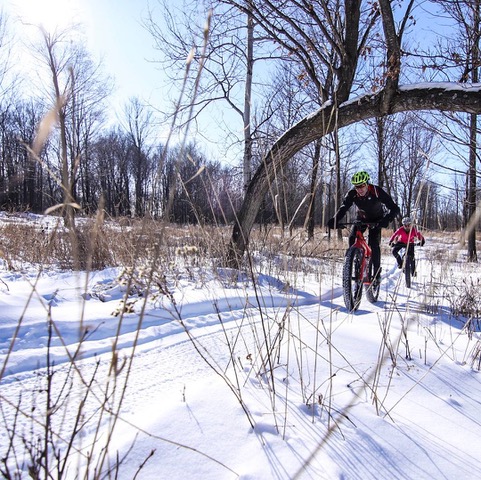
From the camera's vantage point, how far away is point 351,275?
11.5ft

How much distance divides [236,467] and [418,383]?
0.97 metres

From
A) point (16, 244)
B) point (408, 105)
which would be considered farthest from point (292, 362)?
point (16, 244)

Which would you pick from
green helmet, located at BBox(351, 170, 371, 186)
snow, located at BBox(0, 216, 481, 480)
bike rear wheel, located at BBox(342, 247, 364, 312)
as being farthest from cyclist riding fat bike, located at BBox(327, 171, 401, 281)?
snow, located at BBox(0, 216, 481, 480)

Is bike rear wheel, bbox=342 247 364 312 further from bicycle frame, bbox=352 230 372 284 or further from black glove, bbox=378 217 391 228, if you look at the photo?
black glove, bbox=378 217 391 228

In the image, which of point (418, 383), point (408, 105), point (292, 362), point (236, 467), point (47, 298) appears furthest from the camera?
point (408, 105)

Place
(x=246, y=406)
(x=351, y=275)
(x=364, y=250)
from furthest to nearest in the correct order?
1. (x=364, y=250)
2. (x=351, y=275)
3. (x=246, y=406)

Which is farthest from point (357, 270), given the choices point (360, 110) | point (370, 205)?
point (360, 110)

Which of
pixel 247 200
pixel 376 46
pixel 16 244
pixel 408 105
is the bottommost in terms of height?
pixel 16 244

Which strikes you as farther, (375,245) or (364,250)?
(375,245)

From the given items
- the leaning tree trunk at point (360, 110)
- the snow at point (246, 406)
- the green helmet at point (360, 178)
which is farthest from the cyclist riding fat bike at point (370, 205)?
the snow at point (246, 406)

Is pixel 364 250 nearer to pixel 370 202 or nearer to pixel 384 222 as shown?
pixel 384 222

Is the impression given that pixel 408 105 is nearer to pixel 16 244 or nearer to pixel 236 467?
pixel 236 467

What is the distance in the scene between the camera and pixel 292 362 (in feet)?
5.42

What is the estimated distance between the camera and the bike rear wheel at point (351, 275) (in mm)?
3379
